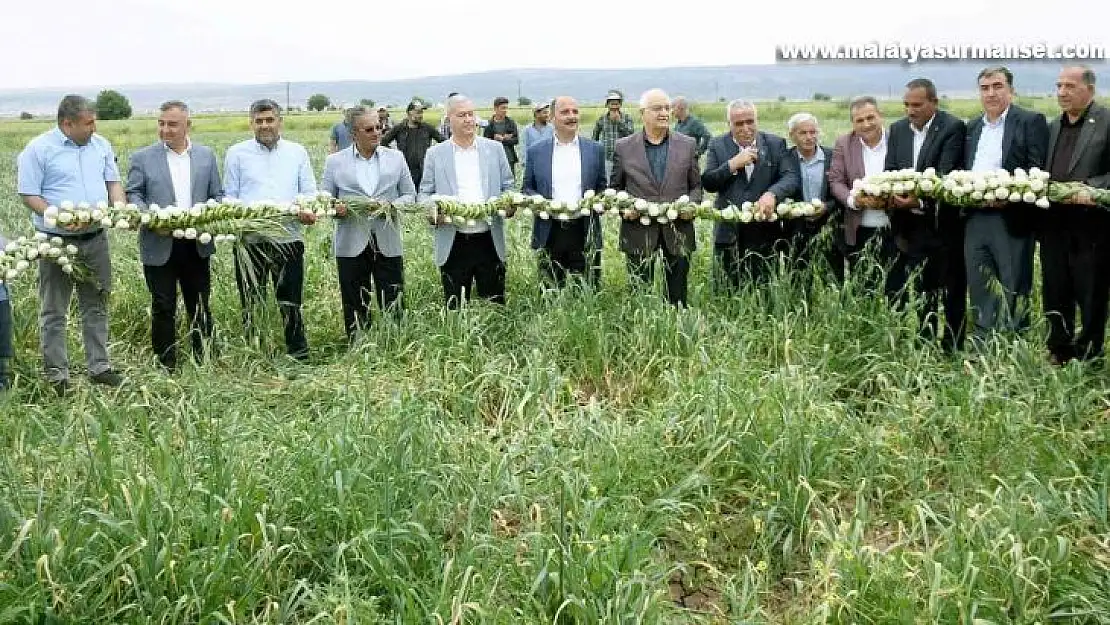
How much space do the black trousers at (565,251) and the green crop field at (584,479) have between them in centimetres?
70

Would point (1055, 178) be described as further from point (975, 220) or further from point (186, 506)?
point (186, 506)

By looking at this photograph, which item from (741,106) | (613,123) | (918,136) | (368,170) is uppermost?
(613,123)

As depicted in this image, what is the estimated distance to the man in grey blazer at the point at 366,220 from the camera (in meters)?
6.54

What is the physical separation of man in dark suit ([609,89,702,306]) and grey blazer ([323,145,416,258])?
1473 mm

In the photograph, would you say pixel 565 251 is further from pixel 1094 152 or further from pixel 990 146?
pixel 1094 152

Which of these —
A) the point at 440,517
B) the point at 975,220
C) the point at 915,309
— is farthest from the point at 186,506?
the point at 975,220

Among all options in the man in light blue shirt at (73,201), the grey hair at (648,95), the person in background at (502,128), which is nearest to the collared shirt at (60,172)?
the man in light blue shirt at (73,201)

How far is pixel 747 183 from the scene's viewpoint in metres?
6.79

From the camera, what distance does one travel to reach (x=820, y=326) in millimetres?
5809

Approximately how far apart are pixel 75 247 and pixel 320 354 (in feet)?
5.33

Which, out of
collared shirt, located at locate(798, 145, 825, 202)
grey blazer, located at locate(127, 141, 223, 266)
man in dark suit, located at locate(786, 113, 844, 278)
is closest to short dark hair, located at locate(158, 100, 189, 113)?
grey blazer, located at locate(127, 141, 223, 266)

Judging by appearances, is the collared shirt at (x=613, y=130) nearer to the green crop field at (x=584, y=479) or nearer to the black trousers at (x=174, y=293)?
the green crop field at (x=584, y=479)

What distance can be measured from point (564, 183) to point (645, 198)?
567 mm

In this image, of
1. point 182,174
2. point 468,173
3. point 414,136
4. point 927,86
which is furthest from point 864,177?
point 414,136
